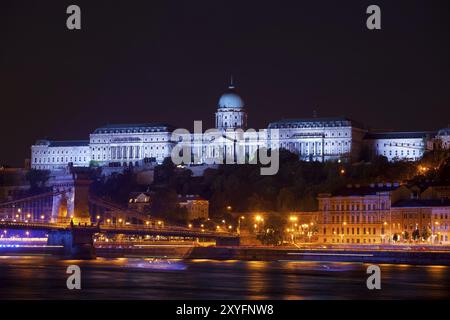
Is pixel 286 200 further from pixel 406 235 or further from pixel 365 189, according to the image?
pixel 406 235

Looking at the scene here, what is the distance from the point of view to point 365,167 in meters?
121

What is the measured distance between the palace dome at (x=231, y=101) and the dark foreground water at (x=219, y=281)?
83543mm

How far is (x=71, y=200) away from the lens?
285ft

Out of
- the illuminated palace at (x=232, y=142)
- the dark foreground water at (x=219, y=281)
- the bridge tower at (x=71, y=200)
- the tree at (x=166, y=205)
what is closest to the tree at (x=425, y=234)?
the dark foreground water at (x=219, y=281)

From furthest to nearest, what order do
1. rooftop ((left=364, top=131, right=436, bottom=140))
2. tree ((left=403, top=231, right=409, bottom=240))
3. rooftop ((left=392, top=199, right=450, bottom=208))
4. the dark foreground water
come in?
rooftop ((left=364, top=131, right=436, bottom=140))
rooftop ((left=392, top=199, right=450, bottom=208))
tree ((left=403, top=231, right=409, bottom=240))
the dark foreground water

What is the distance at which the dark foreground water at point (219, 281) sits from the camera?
53.2 metres

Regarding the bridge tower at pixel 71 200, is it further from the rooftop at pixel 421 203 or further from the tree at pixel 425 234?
the rooftop at pixel 421 203

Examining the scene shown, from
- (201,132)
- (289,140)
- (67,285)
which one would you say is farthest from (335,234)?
(201,132)

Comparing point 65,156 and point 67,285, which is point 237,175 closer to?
point 65,156

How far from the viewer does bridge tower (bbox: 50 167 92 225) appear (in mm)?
85625

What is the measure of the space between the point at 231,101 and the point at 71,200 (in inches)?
2875

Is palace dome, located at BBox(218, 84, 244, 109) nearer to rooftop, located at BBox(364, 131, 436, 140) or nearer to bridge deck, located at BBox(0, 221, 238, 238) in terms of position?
rooftop, located at BBox(364, 131, 436, 140)

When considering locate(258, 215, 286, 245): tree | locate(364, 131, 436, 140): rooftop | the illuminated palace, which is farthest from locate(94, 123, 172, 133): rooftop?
locate(258, 215, 286, 245): tree

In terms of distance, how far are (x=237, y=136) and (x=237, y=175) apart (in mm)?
21627
